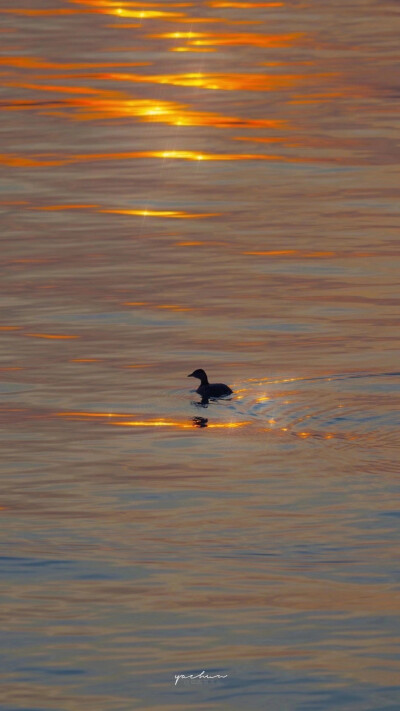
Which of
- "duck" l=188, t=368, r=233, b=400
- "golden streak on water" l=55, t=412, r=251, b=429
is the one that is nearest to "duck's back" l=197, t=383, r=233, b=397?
"duck" l=188, t=368, r=233, b=400

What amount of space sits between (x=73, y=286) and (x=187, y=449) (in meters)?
7.31

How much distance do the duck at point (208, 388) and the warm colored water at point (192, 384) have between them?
0.45ft

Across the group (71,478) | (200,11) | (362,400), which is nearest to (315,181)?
(362,400)

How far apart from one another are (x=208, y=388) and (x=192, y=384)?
0.90 metres

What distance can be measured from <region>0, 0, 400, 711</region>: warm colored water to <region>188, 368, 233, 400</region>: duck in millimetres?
138

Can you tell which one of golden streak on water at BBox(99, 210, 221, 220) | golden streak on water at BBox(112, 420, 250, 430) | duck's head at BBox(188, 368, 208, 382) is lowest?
golden streak on water at BBox(112, 420, 250, 430)

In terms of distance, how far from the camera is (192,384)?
57.7ft

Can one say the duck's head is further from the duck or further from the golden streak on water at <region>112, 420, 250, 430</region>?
the golden streak on water at <region>112, 420, 250, 430</region>

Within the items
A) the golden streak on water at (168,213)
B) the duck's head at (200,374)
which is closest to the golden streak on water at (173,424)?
the duck's head at (200,374)

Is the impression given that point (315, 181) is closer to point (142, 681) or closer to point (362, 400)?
point (362, 400)

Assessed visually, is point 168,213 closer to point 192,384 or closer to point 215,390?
point 192,384

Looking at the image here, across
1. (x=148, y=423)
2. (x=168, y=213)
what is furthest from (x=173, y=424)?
(x=168, y=213)

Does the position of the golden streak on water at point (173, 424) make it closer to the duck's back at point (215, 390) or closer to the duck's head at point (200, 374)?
the duck's back at point (215, 390)

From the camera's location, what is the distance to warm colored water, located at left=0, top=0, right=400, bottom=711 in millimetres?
10969
